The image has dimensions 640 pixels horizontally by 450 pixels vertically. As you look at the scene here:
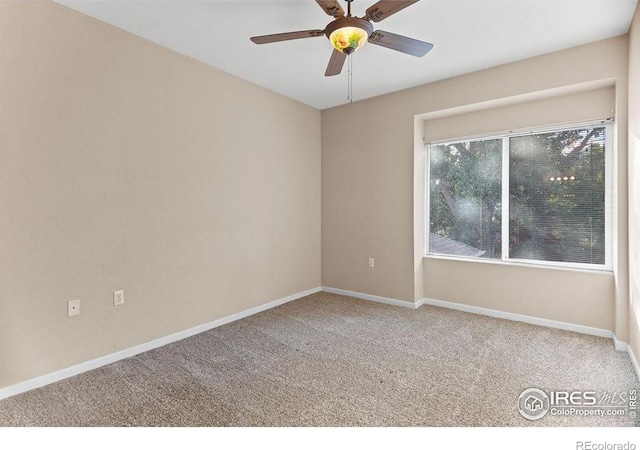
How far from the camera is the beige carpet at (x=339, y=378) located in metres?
1.86

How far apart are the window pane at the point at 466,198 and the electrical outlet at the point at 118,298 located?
3334 mm

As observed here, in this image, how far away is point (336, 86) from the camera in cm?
375

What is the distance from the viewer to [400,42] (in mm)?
2115

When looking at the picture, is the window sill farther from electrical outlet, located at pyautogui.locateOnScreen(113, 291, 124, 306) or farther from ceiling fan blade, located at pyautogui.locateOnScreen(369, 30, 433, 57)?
electrical outlet, located at pyautogui.locateOnScreen(113, 291, 124, 306)

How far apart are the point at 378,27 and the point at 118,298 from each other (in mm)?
2984

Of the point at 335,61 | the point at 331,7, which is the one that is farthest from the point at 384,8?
the point at 335,61

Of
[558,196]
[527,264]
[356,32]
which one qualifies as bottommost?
[527,264]

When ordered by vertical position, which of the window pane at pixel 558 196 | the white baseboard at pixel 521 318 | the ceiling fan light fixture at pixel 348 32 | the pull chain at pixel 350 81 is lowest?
the white baseboard at pixel 521 318

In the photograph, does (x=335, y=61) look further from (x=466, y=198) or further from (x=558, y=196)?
(x=558, y=196)

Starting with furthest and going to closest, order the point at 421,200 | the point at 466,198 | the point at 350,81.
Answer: the point at 421,200
the point at 466,198
the point at 350,81

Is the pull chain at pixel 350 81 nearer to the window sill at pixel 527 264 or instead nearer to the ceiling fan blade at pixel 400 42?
the ceiling fan blade at pixel 400 42

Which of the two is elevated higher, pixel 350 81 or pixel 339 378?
pixel 350 81

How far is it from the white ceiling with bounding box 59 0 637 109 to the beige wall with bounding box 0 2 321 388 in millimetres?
273

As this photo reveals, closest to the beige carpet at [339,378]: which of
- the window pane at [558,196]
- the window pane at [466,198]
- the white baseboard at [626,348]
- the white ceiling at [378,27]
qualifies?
the white baseboard at [626,348]
